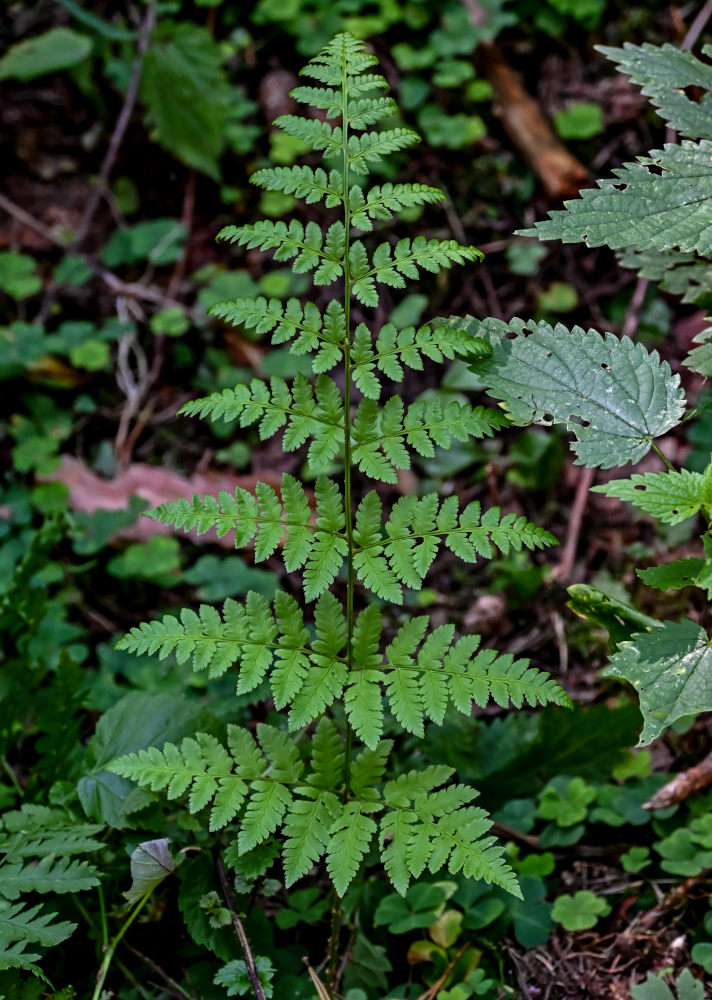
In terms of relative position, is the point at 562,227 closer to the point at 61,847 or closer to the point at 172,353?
the point at 61,847

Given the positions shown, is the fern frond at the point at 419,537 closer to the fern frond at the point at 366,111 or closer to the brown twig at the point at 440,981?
the fern frond at the point at 366,111

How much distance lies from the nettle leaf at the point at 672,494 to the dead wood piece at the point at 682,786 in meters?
0.87

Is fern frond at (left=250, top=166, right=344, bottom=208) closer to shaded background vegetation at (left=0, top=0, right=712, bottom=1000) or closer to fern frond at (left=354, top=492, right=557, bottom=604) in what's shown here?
fern frond at (left=354, top=492, right=557, bottom=604)

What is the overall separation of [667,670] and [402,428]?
2.33 ft

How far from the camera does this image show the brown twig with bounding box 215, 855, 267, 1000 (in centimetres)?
175

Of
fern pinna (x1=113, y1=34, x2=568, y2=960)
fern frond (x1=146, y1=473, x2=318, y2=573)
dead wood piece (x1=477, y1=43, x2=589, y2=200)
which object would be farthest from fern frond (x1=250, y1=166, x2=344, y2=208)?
dead wood piece (x1=477, y1=43, x2=589, y2=200)

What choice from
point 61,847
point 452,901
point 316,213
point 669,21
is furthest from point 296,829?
point 669,21

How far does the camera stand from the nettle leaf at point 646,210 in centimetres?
183

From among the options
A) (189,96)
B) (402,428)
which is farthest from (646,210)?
(189,96)

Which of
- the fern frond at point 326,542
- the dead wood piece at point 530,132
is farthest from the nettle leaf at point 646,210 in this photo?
the dead wood piece at point 530,132

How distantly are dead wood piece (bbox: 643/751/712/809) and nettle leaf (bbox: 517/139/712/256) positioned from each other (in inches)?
52.2

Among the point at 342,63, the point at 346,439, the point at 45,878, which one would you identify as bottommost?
the point at 45,878

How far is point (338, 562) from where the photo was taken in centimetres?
175

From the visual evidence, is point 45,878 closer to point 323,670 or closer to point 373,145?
point 323,670
